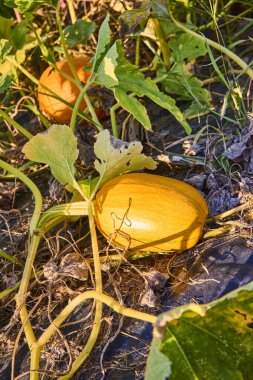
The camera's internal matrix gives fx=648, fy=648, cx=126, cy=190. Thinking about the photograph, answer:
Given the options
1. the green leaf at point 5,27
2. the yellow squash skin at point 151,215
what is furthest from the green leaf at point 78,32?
the yellow squash skin at point 151,215

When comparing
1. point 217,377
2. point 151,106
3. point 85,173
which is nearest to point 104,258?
point 85,173

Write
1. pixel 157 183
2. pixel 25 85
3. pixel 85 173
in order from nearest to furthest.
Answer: pixel 157 183, pixel 85 173, pixel 25 85

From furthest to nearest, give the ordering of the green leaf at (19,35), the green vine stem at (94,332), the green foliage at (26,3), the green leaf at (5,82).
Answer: the green leaf at (19,35)
the green foliage at (26,3)
the green leaf at (5,82)
the green vine stem at (94,332)

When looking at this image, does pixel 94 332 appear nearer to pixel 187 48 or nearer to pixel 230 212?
pixel 230 212

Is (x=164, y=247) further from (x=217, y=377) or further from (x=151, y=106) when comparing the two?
(x=151, y=106)

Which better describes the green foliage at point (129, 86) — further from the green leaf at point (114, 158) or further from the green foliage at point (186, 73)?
the green foliage at point (186, 73)

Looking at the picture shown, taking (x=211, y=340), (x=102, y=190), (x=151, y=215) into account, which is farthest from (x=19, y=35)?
(x=211, y=340)

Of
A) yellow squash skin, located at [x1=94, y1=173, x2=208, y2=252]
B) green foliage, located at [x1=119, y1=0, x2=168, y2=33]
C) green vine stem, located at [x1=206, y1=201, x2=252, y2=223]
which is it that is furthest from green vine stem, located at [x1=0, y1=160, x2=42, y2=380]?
green foliage, located at [x1=119, y1=0, x2=168, y2=33]
